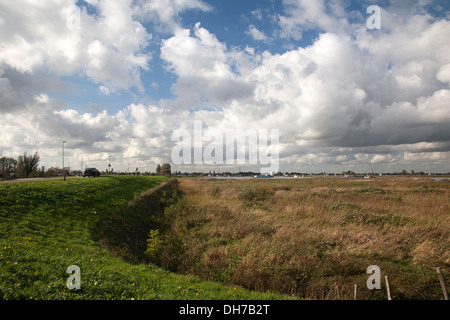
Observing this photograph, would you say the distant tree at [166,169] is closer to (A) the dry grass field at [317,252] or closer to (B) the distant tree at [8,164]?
(B) the distant tree at [8,164]

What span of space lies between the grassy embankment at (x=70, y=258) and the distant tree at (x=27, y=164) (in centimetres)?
5535

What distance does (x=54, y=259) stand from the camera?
24.0 feet

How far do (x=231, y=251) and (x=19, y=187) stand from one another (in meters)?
14.6

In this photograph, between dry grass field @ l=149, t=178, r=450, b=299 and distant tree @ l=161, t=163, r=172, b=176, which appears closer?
dry grass field @ l=149, t=178, r=450, b=299

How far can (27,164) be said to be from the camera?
5775cm

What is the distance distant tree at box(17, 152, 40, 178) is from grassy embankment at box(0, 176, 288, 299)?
182 ft

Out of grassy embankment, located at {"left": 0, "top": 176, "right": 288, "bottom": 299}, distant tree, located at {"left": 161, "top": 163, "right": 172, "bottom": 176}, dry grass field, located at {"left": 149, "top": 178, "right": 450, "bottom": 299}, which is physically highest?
distant tree, located at {"left": 161, "top": 163, "right": 172, "bottom": 176}

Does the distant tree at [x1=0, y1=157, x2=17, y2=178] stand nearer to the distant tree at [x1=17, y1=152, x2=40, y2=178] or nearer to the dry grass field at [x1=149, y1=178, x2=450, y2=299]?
the distant tree at [x1=17, y1=152, x2=40, y2=178]

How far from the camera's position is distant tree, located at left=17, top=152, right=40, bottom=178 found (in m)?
57.3

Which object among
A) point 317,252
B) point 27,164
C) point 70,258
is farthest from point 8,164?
point 317,252

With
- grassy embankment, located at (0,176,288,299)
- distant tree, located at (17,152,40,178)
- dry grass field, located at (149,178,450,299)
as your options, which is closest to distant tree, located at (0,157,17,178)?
distant tree, located at (17,152,40,178)
